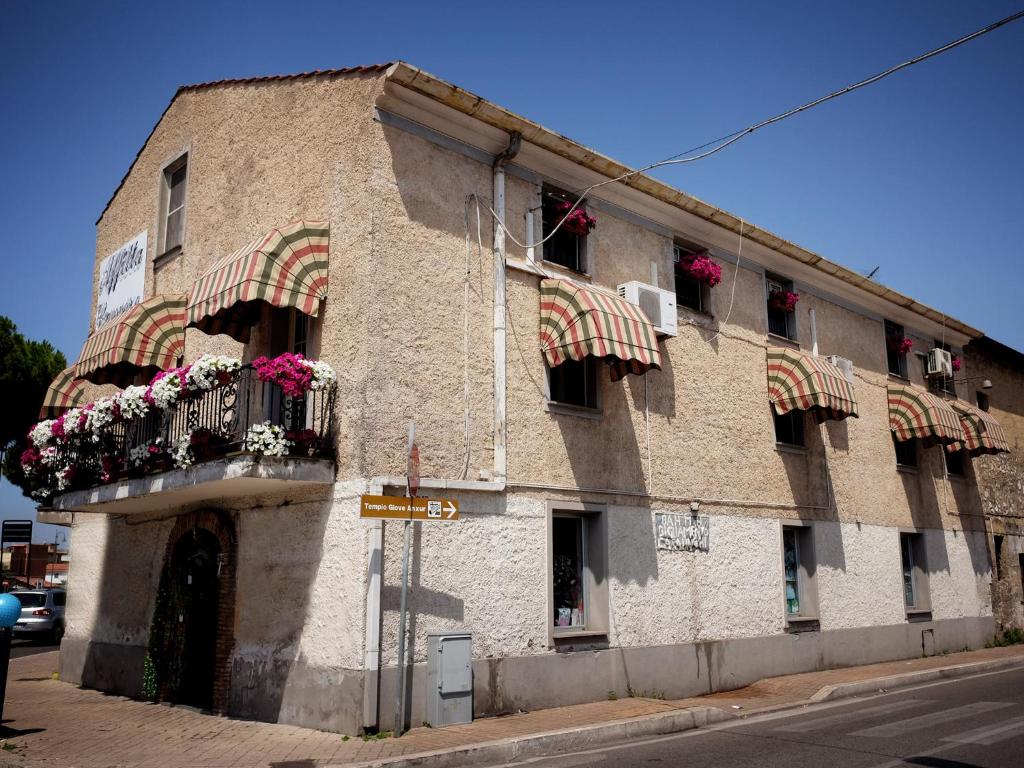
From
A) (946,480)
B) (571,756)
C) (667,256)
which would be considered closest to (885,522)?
(946,480)

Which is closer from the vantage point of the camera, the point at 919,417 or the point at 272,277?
the point at 272,277

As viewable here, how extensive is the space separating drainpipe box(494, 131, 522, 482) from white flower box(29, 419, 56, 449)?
7.17 m

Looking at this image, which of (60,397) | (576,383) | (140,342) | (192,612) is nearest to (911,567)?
(576,383)

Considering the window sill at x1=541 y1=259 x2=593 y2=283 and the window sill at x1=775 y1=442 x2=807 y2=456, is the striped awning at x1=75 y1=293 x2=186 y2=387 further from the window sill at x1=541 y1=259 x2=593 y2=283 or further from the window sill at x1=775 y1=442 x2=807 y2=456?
the window sill at x1=775 y1=442 x2=807 y2=456

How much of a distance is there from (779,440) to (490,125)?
26.9 feet

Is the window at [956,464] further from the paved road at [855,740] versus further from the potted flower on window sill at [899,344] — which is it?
the paved road at [855,740]

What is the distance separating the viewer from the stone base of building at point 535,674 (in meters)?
10.0

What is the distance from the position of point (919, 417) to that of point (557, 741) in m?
12.6

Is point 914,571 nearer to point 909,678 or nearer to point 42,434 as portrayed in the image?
point 909,678

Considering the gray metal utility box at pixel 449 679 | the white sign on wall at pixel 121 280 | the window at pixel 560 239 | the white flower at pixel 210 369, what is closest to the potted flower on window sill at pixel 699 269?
the window at pixel 560 239

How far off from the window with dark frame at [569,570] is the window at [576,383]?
1.70 metres

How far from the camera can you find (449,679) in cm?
1006

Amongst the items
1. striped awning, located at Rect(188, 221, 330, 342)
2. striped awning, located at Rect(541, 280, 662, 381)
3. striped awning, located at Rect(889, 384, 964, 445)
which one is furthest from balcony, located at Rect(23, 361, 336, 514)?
striped awning, located at Rect(889, 384, 964, 445)

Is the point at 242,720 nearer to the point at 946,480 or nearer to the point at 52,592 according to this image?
the point at 946,480
